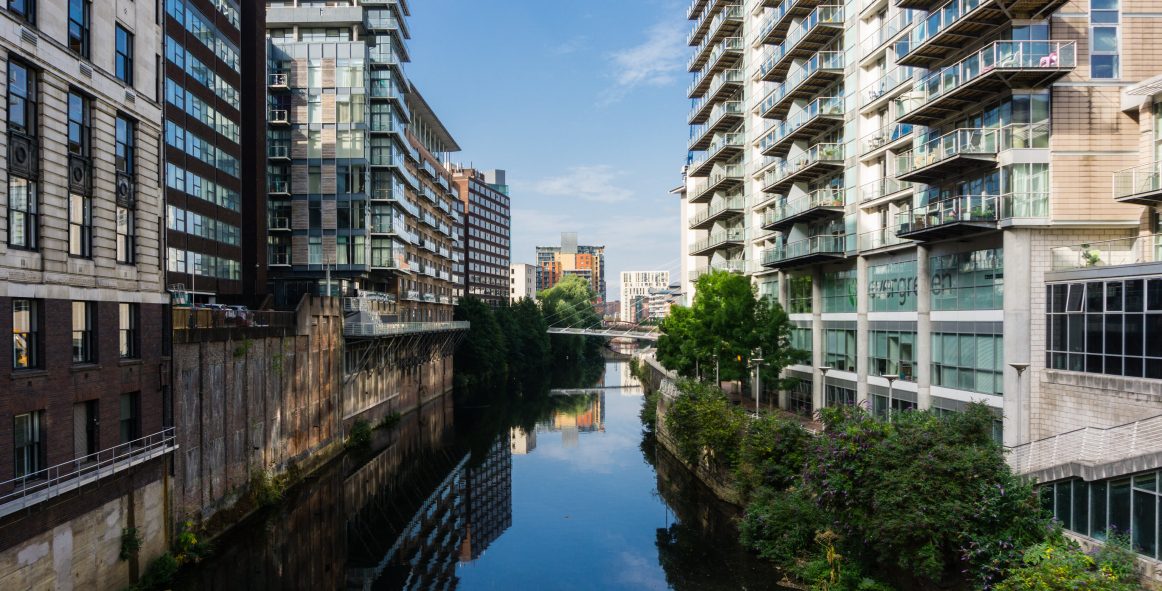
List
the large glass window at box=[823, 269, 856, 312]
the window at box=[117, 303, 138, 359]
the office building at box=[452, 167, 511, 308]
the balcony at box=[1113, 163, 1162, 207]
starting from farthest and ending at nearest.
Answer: the office building at box=[452, 167, 511, 308] < the large glass window at box=[823, 269, 856, 312] < the window at box=[117, 303, 138, 359] < the balcony at box=[1113, 163, 1162, 207]

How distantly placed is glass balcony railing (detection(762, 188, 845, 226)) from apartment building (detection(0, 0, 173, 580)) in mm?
31014

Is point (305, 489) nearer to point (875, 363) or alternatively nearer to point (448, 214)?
point (875, 363)

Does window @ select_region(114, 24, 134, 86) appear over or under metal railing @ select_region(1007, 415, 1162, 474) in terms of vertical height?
over

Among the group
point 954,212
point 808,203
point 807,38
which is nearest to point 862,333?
point 808,203

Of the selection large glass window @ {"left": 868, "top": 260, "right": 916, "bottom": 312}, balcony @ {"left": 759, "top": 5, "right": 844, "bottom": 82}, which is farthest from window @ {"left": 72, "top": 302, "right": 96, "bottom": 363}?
balcony @ {"left": 759, "top": 5, "right": 844, "bottom": 82}

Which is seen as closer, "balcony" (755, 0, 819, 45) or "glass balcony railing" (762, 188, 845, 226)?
"glass balcony railing" (762, 188, 845, 226)

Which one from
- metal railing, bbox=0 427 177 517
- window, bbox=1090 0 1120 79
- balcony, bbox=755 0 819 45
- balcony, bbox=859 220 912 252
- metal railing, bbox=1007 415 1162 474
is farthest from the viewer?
balcony, bbox=755 0 819 45

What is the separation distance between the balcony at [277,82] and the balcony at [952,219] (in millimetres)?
44426

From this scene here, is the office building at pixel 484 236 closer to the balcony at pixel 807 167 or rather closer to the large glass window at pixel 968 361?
the balcony at pixel 807 167

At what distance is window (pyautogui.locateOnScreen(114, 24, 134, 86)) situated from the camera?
2227 centimetres

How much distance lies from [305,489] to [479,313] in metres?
51.6

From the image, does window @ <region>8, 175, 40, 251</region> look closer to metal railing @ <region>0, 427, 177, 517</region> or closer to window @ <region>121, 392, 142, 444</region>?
metal railing @ <region>0, 427, 177, 517</region>

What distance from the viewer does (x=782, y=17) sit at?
4353cm

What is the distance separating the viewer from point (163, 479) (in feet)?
76.3
